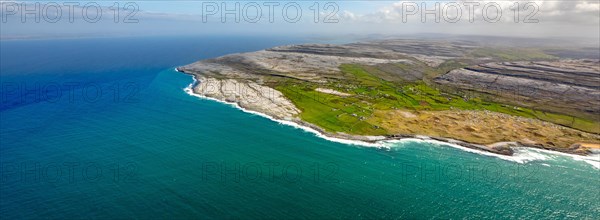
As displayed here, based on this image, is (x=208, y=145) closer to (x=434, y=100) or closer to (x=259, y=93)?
(x=259, y=93)

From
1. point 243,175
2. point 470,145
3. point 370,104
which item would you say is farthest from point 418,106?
point 243,175

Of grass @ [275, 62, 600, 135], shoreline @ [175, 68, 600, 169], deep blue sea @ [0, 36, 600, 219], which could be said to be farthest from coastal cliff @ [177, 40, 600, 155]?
deep blue sea @ [0, 36, 600, 219]

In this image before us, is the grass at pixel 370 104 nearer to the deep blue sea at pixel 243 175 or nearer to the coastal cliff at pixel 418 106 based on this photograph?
the coastal cliff at pixel 418 106

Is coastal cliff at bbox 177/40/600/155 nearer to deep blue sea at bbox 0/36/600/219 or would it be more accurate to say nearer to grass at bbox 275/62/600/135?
grass at bbox 275/62/600/135

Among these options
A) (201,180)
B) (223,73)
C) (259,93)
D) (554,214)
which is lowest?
(554,214)

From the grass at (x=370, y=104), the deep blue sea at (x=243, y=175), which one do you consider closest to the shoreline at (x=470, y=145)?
the deep blue sea at (x=243, y=175)

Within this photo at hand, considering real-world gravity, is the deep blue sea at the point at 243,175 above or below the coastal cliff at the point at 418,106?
below

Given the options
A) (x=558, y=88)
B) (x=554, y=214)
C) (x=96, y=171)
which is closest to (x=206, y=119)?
(x=96, y=171)

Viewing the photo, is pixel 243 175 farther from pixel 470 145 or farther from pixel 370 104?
pixel 370 104
